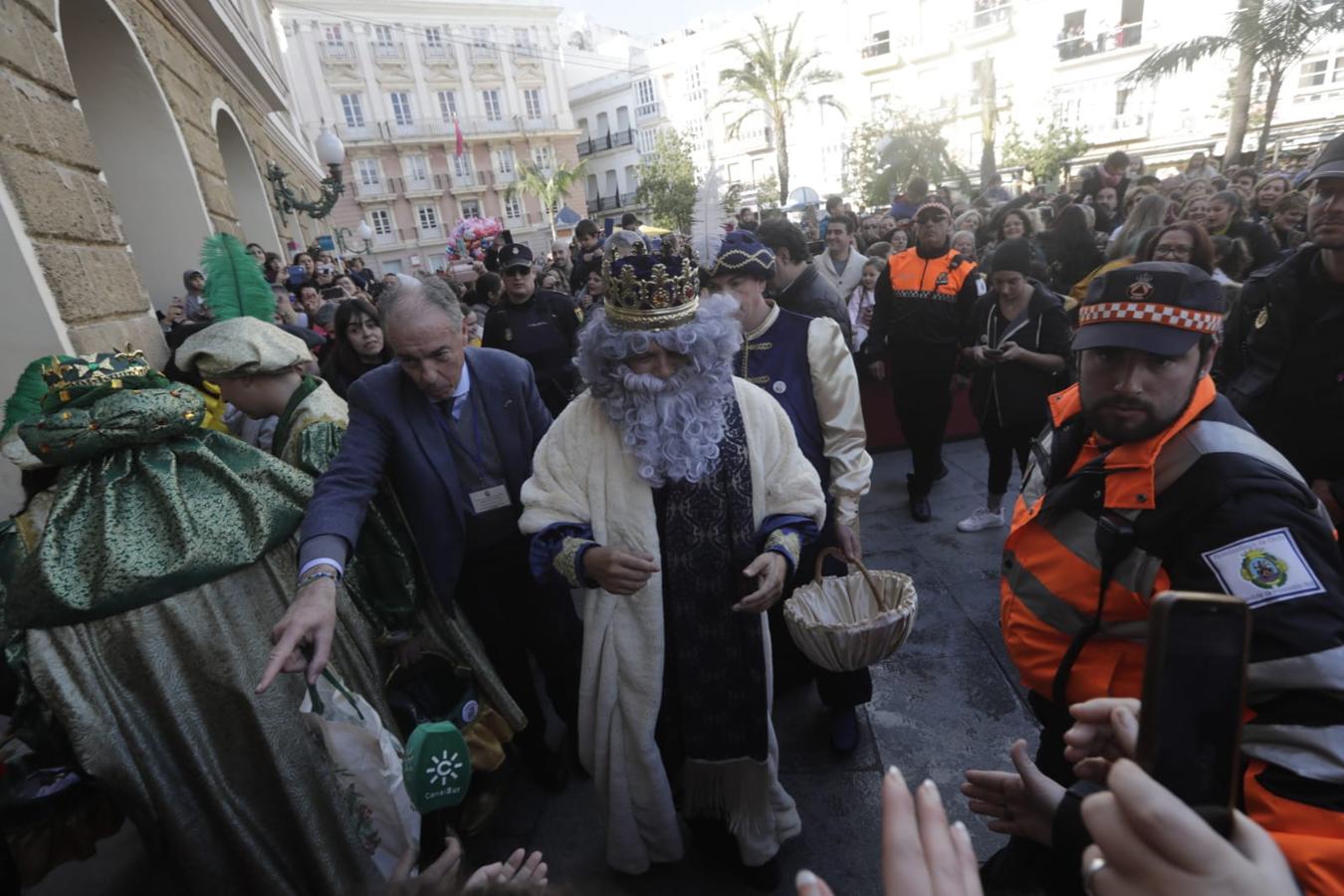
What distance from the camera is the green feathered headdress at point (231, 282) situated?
284cm

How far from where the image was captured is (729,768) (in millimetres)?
2139

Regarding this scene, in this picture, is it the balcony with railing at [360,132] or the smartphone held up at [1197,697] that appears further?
the balcony with railing at [360,132]

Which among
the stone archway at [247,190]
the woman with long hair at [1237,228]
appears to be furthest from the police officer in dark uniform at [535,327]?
the stone archway at [247,190]

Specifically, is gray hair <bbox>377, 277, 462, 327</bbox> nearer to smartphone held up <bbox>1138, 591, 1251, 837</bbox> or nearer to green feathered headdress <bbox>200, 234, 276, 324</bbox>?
green feathered headdress <bbox>200, 234, 276, 324</bbox>

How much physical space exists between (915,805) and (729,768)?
157 cm

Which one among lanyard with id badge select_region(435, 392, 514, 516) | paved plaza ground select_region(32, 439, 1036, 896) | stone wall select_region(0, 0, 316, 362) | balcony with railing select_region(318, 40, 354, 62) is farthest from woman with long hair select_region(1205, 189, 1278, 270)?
balcony with railing select_region(318, 40, 354, 62)

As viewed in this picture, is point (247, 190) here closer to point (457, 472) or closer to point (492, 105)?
point (457, 472)

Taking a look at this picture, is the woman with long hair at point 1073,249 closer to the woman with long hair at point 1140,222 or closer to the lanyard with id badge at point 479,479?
the woman with long hair at point 1140,222

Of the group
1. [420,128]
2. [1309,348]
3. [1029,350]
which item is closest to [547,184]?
[420,128]

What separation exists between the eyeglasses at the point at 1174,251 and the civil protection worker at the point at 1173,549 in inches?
77.3

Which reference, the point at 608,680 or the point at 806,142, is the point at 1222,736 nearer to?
the point at 608,680

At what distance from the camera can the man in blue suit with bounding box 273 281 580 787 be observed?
7.27 ft

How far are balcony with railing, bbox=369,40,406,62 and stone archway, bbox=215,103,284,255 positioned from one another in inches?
1513

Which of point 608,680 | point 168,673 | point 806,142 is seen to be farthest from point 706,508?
point 806,142
